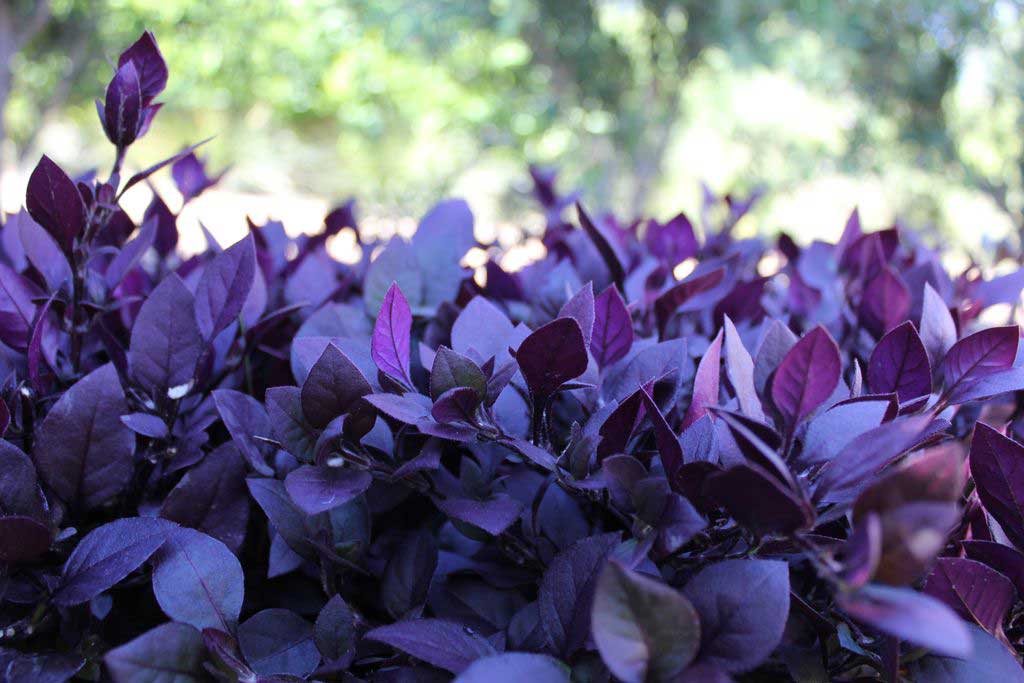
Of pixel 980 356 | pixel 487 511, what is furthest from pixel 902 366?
pixel 487 511

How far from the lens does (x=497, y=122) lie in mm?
8008

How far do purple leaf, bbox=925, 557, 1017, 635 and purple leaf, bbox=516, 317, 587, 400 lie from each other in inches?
12.0

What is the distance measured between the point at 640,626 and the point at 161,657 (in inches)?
13.2

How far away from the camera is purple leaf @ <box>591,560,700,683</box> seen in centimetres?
48

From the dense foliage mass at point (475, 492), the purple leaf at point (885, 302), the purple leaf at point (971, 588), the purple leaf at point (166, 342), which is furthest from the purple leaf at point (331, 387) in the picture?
the purple leaf at point (885, 302)

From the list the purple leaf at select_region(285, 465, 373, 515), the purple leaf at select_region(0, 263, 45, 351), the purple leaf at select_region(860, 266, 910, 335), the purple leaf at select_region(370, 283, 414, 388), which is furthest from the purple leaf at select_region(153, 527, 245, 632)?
the purple leaf at select_region(860, 266, 910, 335)

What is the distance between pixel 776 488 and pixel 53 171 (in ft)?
2.26

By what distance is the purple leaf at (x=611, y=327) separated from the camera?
2.54ft

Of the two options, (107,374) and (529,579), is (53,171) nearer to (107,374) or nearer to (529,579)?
(107,374)

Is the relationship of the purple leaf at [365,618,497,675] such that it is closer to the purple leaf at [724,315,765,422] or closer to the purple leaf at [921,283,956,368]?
the purple leaf at [724,315,765,422]

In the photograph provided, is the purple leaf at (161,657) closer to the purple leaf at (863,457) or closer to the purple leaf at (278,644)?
the purple leaf at (278,644)

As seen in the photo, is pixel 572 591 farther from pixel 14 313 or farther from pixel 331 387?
pixel 14 313

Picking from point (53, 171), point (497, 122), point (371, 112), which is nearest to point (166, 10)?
point (371, 112)

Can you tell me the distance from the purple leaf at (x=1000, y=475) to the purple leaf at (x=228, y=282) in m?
0.67
